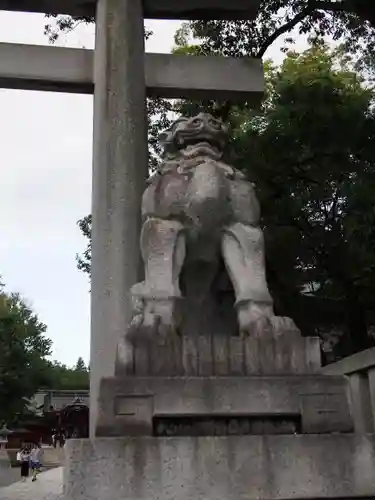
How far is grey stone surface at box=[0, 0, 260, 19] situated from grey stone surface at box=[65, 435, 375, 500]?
15.7ft

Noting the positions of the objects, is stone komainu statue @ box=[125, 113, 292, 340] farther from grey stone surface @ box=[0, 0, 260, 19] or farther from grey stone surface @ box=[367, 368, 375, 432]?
grey stone surface @ box=[0, 0, 260, 19]

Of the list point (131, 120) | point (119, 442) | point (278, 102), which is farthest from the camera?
point (278, 102)

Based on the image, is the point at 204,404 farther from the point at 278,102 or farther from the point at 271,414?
the point at 278,102

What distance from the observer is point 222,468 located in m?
2.48

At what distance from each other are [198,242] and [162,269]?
0.28 meters

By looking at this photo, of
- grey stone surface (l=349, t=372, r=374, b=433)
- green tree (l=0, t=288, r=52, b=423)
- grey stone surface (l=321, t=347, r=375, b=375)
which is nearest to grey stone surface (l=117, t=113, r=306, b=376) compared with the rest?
grey stone surface (l=321, t=347, r=375, b=375)

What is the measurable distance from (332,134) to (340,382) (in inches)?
202

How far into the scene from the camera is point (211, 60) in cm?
596

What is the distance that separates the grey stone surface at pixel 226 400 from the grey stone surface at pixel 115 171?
190 cm

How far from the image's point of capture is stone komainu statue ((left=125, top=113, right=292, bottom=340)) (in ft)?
9.81

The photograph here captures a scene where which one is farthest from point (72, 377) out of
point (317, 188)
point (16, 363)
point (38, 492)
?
point (38, 492)

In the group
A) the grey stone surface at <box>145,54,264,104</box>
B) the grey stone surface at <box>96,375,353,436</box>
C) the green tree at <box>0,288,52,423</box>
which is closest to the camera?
the grey stone surface at <box>96,375,353,436</box>

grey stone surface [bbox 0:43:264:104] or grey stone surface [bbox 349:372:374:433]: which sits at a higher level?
grey stone surface [bbox 0:43:264:104]

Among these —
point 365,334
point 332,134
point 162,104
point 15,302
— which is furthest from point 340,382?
point 15,302
